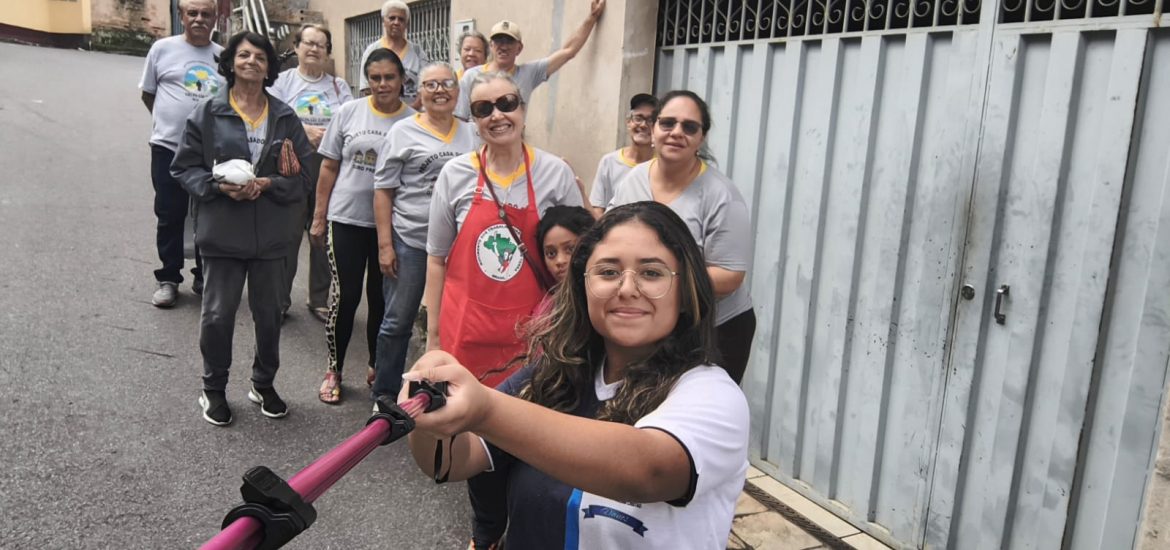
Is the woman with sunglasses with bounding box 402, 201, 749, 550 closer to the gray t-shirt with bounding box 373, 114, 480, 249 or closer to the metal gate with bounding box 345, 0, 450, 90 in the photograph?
the gray t-shirt with bounding box 373, 114, 480, 249

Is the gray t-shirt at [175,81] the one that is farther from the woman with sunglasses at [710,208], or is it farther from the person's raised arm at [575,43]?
the woman with sunglasses at [710,208]

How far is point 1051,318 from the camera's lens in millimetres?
2904

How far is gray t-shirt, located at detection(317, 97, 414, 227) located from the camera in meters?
4.75

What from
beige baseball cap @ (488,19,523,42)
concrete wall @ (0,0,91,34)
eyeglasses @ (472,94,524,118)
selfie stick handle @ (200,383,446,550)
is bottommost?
selfie stick handle @ (200,383,446,550)

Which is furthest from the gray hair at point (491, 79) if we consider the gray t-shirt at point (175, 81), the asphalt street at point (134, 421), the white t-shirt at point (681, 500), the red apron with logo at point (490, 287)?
the gray t-shirt at point (175, 81)

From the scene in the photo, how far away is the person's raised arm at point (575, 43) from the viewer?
492 cm

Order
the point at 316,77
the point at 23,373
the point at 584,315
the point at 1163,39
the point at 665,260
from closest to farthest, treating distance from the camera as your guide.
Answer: the point at 665,260 → the point at 584,315 → the point at 1163,39 → the point at 23,373 → the point at 316,77

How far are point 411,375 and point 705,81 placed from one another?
11.0 feet

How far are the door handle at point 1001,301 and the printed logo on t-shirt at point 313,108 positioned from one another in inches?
171

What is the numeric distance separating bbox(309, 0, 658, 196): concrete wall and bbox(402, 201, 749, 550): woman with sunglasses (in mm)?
2868

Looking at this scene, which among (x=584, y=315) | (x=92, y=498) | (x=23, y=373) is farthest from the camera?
(x=23, y=373)

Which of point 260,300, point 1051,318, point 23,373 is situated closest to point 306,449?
point 260,300

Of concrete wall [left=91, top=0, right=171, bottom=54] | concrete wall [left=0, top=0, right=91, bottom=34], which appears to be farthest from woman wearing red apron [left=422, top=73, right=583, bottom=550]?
concrete wall [left=91, top=0, right=171, bottom=54]

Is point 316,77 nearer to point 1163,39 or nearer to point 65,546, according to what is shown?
point 65,546
